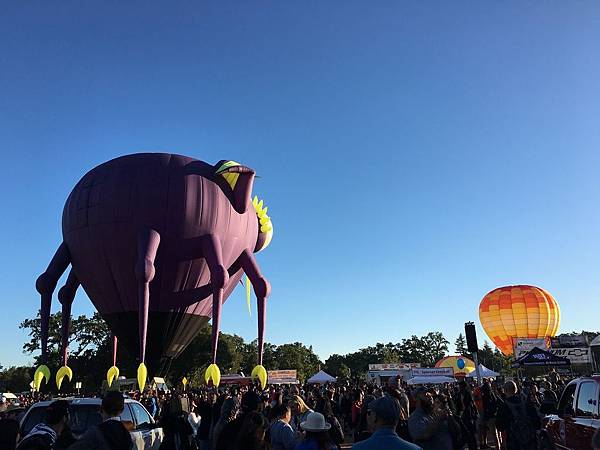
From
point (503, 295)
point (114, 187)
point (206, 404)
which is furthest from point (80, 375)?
point (206, 404)

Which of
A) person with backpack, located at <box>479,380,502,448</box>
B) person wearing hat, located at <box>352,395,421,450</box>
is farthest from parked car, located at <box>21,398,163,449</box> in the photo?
person with backpack, located at <box>479,380,502,448</box>

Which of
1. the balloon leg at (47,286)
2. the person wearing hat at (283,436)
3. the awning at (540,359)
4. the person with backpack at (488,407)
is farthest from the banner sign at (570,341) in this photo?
the person wearing hat at (283,436)

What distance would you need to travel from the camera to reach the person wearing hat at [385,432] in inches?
114

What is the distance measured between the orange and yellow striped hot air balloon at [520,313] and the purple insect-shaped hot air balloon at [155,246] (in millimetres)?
24792

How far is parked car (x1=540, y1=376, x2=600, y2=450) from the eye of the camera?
6.93 m

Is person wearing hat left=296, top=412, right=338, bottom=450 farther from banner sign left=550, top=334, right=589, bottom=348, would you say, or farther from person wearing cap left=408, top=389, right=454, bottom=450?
banner sign left=550, top=334, right=589, bottom=348

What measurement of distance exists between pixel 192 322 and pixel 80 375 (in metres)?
34.5

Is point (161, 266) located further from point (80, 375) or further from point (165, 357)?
point (80, 375)

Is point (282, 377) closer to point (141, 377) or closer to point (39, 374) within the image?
point (39, 374)

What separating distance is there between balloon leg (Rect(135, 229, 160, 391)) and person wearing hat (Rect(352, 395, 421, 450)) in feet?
62.9

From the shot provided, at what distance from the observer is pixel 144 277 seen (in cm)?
2125

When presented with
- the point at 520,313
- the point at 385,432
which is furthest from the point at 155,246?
the point at 520,313

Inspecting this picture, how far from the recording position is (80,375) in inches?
2085

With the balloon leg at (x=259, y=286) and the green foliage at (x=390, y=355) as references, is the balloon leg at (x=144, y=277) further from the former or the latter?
the green foliage at (x=390, y=355)
